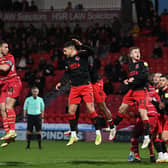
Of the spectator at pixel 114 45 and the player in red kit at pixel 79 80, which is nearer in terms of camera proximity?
the player in red kit at pixel 79 80

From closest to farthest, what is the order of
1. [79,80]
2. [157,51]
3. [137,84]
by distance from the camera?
[79,80] < [137,84] < [157,51]

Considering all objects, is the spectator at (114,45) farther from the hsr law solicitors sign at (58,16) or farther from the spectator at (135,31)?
the hsr law solicitors sign at (58,16)

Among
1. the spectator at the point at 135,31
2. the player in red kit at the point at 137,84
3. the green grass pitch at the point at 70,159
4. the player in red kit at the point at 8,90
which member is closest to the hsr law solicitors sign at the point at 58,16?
the spectator at the point at 135,31

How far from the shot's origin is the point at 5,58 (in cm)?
1355

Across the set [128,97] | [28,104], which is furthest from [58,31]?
[128,97]

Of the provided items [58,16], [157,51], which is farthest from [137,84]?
[58,16]

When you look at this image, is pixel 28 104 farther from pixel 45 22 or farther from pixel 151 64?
pixel 45 22

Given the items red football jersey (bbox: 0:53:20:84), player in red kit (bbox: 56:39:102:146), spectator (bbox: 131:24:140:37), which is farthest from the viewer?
spectator (bbox: 131:24:140:37)

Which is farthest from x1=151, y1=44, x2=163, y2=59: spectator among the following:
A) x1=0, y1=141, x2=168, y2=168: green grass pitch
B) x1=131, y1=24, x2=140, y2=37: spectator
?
x1=0, y1=141, x2=168, y2=168: green grass pitch

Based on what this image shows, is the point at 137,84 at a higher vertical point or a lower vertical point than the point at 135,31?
lower

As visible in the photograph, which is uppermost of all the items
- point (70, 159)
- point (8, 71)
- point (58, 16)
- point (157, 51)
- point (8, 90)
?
point (58, 16)

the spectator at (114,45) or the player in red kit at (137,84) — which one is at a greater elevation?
the spectator at (114,45)

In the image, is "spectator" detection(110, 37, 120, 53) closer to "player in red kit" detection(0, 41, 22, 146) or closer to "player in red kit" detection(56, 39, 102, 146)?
"player in red kit" detection(56, 39, 102, 146)

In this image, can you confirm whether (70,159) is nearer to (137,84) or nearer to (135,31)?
(137,84)
